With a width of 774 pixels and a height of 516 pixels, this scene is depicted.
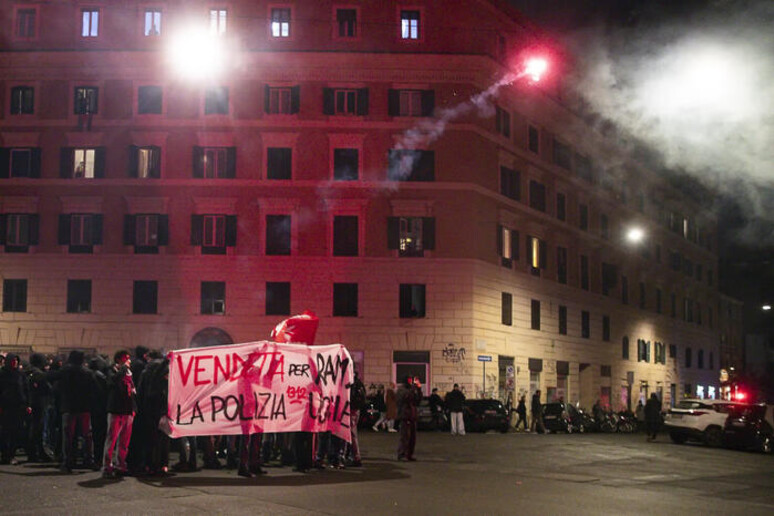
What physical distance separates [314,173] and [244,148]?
334cm

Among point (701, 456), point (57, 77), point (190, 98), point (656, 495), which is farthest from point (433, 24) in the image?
point (656, 495)

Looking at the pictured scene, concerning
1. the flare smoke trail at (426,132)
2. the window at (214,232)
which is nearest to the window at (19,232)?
the window at (214,232)

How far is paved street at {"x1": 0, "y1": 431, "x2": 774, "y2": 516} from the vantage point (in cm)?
1124

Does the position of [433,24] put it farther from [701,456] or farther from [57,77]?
[701,456]

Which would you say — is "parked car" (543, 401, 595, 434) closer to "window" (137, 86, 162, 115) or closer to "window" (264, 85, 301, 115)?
"window" (264, 85, 301, 115)

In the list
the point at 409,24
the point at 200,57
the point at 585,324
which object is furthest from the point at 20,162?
the point at 585,324

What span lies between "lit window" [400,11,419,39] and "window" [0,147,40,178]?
57.6ft

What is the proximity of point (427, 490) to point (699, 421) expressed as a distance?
63.4 ft

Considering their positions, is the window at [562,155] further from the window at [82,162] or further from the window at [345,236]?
the window at [82,162]

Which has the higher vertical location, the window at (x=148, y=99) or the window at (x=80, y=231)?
the window at (x=148, y=99)

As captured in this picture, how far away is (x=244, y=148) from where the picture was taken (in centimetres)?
4147

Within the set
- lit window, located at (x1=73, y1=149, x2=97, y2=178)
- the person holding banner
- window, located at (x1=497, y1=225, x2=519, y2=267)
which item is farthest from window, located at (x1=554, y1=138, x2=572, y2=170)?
the person holding banner

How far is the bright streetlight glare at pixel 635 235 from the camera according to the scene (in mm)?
56281

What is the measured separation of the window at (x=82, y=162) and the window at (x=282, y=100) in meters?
7.77
